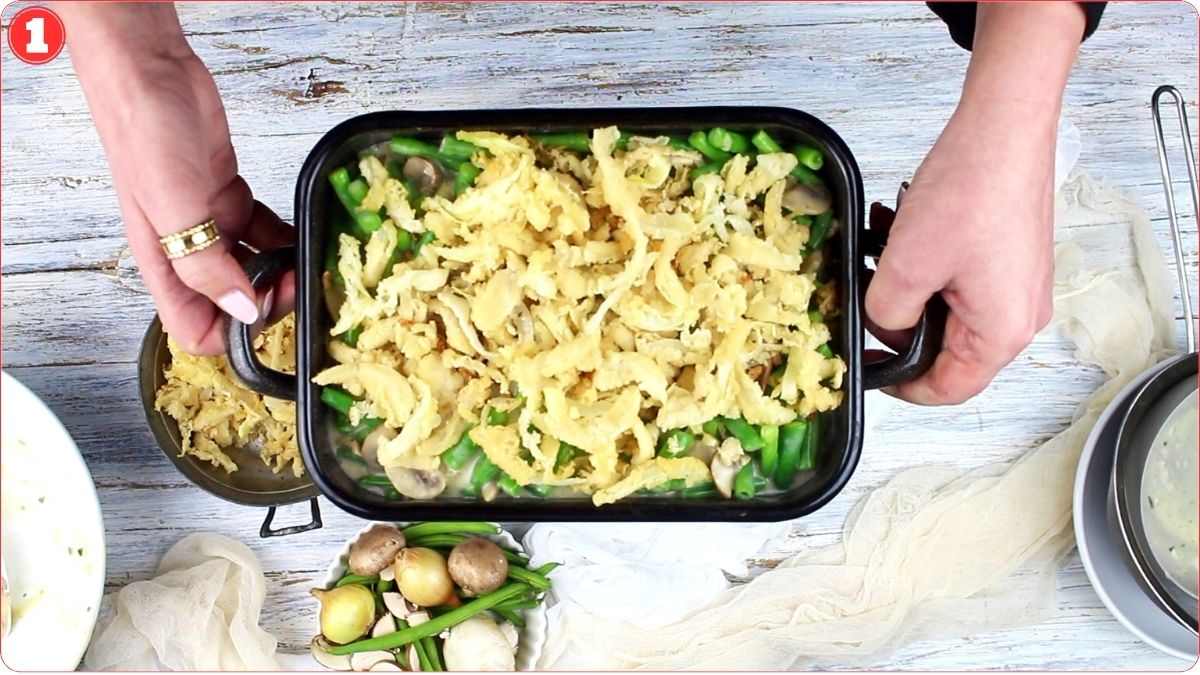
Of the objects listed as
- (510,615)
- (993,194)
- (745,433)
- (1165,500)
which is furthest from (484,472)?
(1165,500)

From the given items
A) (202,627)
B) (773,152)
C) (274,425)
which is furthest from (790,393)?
(202,627)

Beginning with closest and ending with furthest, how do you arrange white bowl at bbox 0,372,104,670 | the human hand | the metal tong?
the human hand
white bowl at bbox 0,372,104,670
the metal tong

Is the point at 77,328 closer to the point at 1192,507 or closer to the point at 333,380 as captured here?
the point at 333,380

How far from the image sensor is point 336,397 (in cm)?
146

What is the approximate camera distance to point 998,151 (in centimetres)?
135

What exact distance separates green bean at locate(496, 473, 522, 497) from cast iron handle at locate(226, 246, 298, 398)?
34 centimetres

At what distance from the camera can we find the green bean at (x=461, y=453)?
1.46m

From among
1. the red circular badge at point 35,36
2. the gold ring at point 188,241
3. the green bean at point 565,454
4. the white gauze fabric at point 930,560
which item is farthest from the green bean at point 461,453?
the red circular badge at point 35,36

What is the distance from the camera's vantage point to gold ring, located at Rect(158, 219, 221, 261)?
1.43 meters

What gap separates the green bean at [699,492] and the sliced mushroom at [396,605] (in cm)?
82

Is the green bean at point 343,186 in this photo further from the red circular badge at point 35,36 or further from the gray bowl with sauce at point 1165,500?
the gray bowl with sauce at point 1165,500

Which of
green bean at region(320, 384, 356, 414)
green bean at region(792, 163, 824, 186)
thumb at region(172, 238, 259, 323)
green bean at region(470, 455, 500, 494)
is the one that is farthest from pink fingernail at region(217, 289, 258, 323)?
green bean at region(792, 163, 824, 186)

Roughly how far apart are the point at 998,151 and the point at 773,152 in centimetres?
31

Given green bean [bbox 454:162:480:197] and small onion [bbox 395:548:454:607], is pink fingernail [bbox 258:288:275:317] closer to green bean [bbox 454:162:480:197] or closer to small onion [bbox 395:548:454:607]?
green bean [bbox 454:162:480:197]
